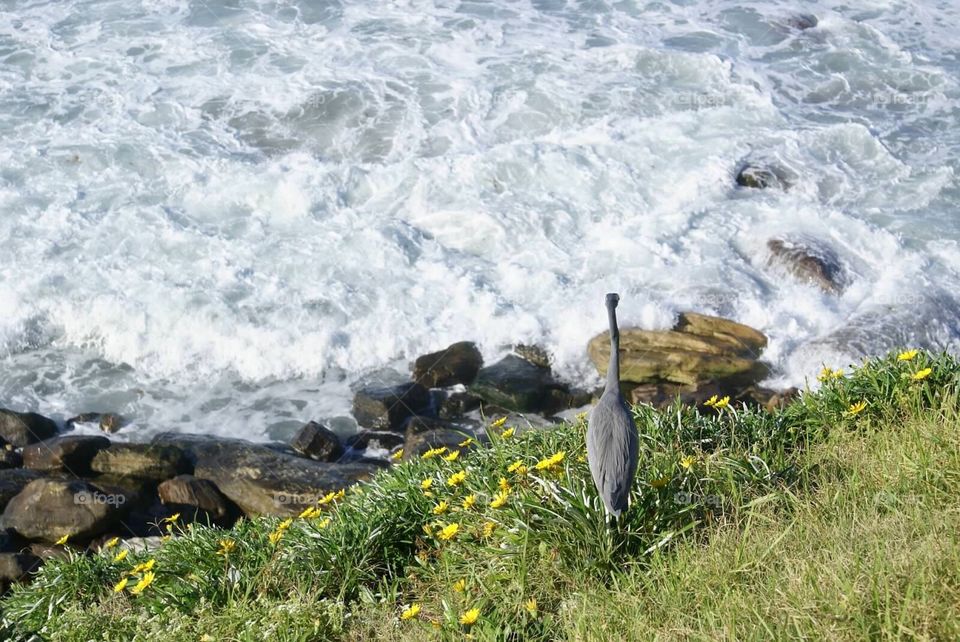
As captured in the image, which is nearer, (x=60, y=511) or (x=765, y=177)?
(x=60, y=511)

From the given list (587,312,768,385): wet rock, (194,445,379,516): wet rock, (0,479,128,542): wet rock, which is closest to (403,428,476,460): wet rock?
(194,445,379,516): wet rock

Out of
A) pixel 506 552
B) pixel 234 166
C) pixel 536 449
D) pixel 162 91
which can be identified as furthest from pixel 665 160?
pixel 506 552

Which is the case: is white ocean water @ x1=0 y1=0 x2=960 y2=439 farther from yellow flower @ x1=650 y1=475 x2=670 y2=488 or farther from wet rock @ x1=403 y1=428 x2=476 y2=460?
yellow flower @ x1=650 y1=475 x2=670 y2=488

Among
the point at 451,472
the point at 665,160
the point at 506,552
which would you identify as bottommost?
the point at 665,160

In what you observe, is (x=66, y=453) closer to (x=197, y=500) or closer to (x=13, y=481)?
(x=13, y=481)

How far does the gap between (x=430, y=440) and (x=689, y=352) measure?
9.65 ft

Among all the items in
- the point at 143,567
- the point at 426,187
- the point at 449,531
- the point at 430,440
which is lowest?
the point at 426,187

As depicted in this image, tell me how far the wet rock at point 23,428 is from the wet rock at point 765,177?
920cm

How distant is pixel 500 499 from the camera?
5156mm

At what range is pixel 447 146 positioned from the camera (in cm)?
1514

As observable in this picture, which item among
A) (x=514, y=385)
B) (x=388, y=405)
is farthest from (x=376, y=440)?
(x=514, y=385)

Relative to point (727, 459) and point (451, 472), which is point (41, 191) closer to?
point (451, 472)

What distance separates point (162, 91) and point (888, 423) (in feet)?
44.8

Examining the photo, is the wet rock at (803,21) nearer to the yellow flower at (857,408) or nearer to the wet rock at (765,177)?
the wet rock at (765,177)
